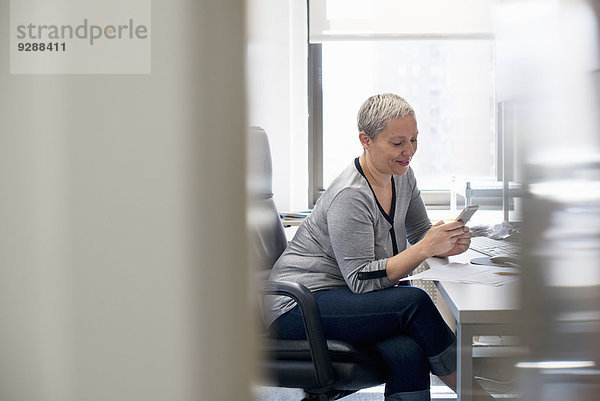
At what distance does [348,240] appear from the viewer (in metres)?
1.54

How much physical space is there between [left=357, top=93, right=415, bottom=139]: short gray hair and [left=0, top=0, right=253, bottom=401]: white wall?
46.9 inches

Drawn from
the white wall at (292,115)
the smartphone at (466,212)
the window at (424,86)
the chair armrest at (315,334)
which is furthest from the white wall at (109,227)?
the window at (424,86)

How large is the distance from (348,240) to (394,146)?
0.29 metres

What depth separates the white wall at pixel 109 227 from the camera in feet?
1.49

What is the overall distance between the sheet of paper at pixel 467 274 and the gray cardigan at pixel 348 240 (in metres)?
0.15

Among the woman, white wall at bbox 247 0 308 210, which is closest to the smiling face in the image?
the woman

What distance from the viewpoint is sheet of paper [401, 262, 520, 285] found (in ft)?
4.39

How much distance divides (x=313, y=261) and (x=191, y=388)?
119 cm

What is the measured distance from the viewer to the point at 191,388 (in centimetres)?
45

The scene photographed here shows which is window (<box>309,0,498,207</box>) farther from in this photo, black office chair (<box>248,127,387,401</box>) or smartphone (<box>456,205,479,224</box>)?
black office chair (<box>248,127,387,401</box>)

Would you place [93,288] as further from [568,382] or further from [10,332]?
[568,382]

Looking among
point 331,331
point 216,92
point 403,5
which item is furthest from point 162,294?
point 403,5

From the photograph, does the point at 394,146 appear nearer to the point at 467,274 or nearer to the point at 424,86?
the point at 467,274

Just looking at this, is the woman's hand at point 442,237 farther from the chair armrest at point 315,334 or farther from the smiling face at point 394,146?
the chair armrest at point 315,334
